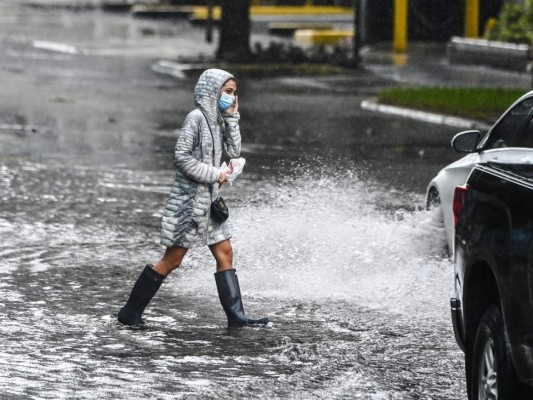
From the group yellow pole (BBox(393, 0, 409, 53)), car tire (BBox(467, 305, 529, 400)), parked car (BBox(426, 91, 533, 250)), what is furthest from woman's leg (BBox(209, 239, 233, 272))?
yellow pole (BBox(393, 0, 409, 53))

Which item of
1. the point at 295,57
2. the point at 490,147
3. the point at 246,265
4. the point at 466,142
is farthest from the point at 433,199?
the point at 295,57

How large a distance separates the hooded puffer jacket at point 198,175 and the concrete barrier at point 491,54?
22.6 meters

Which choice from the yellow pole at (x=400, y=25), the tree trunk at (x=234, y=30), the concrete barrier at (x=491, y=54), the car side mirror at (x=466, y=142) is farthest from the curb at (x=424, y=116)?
the yellow pole at (x=400, y=25)

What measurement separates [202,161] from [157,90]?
1897 cm

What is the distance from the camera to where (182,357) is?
333 inches

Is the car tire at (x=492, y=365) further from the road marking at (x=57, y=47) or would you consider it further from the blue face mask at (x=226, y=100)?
the road marking at (x=57, y=47)

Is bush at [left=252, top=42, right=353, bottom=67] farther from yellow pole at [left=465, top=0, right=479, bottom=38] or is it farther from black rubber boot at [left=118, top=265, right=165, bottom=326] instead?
black rubber boot at [left=118, top=265, right=165, bottom=326]

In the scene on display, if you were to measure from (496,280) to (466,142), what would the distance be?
3733 mm

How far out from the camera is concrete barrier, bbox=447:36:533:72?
31.8 meters

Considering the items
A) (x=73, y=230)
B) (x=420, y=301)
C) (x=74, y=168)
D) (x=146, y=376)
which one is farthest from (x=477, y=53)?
(x=146, y=376)

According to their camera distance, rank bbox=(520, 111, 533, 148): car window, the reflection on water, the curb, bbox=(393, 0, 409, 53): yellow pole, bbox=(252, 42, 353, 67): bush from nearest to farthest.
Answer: the reflection on water → bbox=(520, 111, 533, 148): car window → the curb → bbox=(252, 42, 353, 67): bush → bbox=(393, 0, 409, 53): yellow pole

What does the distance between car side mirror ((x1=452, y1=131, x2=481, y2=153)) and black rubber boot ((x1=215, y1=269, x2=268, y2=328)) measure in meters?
1.83

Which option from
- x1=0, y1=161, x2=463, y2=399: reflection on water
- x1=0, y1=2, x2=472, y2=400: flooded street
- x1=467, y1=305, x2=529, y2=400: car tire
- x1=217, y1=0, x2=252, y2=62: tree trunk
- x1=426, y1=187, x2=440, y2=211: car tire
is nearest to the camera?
x1=467, y1=305, x2=529, y2=400: car tire

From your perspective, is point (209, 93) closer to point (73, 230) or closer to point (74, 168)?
point (73, 230)
